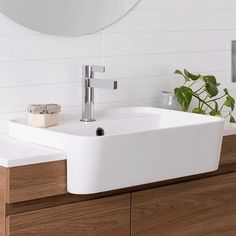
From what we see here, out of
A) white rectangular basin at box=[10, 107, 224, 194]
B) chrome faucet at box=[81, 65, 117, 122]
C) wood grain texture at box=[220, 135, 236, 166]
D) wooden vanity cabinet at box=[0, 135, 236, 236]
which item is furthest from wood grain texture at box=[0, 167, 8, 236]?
wood grain texture at box=[220, 135, 236, 166]

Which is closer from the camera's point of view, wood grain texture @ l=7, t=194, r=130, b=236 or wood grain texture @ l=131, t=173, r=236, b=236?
wood grain texture @ l=7, t=194, r=130, b=236

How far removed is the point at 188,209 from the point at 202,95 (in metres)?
0.71

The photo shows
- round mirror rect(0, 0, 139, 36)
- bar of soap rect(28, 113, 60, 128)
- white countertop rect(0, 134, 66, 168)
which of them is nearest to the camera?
white countertop rect(0, 134, 66, 168)

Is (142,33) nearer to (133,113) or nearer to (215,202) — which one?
(133,113)

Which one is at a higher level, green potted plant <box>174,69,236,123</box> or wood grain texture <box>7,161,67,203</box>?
green potted plant <box>174,69,236,123</box>

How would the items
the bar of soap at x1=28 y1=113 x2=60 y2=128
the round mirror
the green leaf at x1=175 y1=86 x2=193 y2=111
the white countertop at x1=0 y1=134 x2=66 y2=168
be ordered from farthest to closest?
the green leaf at x1=175 y1=86 x2=193 y2=111 → the round mirror → the bar of soap at x1=28 y1=113 x2=60 y2=128 → the white countertop at x1=0 y1=134 x2=66 y2=168

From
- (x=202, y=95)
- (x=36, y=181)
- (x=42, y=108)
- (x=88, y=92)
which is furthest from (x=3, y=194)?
(x=202, y=95)

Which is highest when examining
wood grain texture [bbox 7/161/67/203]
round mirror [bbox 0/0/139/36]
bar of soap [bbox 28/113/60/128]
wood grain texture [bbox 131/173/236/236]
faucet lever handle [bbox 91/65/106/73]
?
round mirror [bbox 0/0/139/36]

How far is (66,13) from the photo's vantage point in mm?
2545

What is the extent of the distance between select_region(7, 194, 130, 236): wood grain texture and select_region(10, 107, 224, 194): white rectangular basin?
91mm

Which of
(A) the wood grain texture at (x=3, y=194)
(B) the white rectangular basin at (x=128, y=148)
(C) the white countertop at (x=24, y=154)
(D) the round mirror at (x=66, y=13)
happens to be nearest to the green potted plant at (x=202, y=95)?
(B) the white rectangular basin at (x=128, y=148)

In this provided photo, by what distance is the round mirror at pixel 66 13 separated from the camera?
2.43m

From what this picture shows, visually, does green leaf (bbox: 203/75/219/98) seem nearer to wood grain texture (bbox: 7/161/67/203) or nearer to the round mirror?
the round mirror

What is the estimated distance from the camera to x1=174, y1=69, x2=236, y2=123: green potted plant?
2.69m
